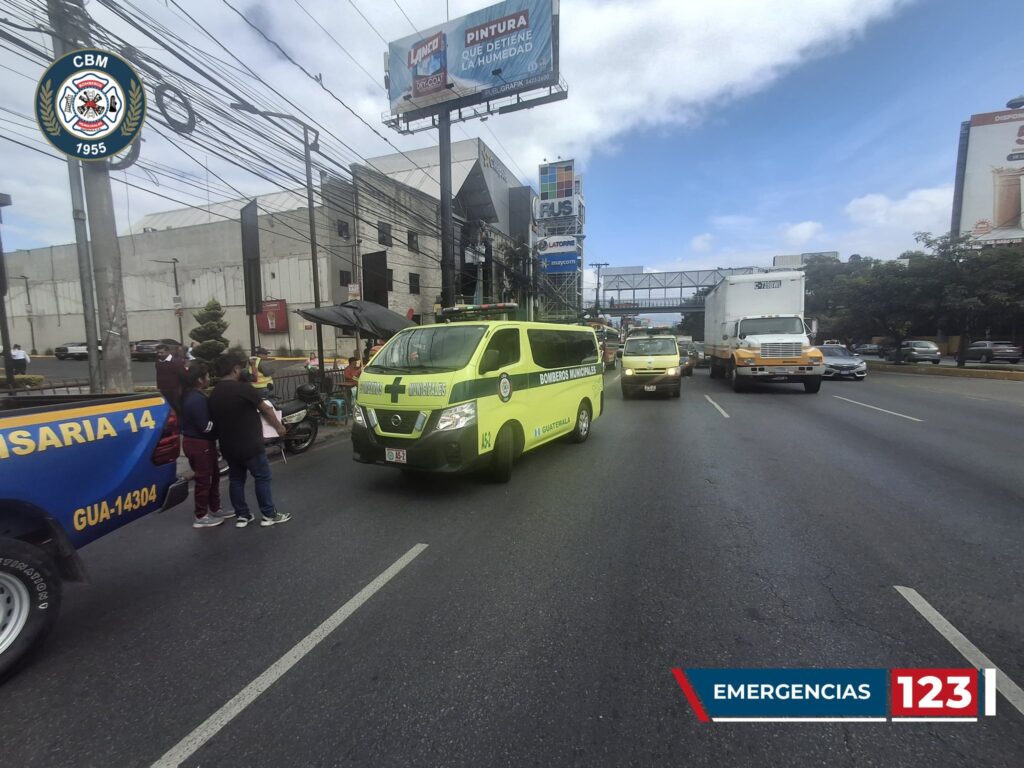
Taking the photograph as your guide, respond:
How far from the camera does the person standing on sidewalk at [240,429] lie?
15.2 feet

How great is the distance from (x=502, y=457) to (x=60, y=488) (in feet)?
13.3

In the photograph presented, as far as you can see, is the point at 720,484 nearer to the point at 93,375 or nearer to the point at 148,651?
the point at 148,651

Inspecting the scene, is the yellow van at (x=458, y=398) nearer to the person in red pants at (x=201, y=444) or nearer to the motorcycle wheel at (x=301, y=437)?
the person in red pants at (x=201, y=444)

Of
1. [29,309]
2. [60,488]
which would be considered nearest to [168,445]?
[60,488]

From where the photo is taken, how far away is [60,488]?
2.88 m

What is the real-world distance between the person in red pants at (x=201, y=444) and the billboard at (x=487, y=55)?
2320 cm

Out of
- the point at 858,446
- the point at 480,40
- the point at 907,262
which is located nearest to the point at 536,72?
the point at 480,40

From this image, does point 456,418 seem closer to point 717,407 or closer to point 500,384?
point 500,384

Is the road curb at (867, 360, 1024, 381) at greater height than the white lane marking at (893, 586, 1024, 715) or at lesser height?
lesser

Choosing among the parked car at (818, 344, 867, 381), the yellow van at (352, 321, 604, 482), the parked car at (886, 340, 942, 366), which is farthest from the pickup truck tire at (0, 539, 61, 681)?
the parked car at (886, 340, 942, 366)

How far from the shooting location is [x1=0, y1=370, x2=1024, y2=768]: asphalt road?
7.17 ft

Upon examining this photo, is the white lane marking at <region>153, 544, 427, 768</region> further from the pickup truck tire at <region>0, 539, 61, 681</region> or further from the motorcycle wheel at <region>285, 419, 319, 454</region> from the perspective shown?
the motorcycle wheel at <region>285, 419, 319, 454</region>

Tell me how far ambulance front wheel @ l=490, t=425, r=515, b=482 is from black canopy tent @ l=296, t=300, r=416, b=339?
5.82m

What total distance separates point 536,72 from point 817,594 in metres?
25.3
